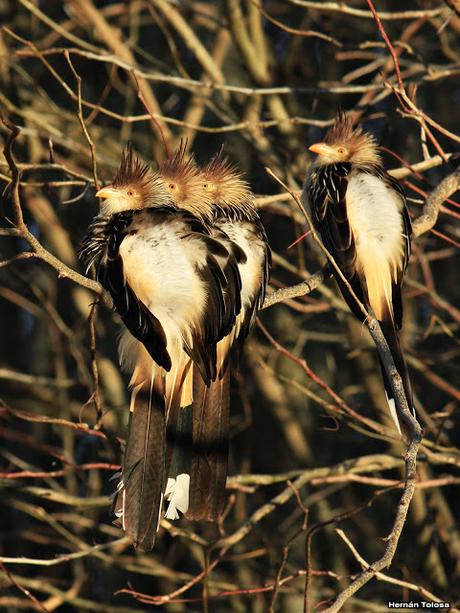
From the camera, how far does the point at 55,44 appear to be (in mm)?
7727

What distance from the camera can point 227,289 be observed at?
12.1 feet

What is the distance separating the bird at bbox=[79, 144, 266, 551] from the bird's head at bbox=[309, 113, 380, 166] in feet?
3.07

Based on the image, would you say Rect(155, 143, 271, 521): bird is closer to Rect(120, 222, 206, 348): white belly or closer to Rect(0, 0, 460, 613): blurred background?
Rect(120, 222, 206, 348): white belly

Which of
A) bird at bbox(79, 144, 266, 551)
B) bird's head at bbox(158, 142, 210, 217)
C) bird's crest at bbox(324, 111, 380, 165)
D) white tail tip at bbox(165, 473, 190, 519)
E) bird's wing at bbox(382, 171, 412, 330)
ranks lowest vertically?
white tail tip at bbox(165, 473, 190, 519)

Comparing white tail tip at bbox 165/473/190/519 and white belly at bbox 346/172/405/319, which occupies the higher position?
white belly at bbox 346/172/405/319

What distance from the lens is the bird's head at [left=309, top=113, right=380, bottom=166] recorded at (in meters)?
4.71

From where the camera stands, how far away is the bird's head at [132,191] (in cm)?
414

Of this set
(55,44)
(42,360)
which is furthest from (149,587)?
(55,44)

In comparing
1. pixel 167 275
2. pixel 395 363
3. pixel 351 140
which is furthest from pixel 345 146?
pixel 167 275

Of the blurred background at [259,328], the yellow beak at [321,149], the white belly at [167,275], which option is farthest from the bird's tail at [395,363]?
the yellow beak at [321,149]

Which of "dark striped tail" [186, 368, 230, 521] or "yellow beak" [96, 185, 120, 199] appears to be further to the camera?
"yellow beak" [96, 185, 120, 199]

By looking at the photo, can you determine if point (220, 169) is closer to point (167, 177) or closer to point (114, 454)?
point (167, 177)

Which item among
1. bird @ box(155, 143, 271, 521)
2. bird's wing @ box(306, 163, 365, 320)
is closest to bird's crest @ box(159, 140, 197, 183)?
bird @ box(155, 143, 271, 521)

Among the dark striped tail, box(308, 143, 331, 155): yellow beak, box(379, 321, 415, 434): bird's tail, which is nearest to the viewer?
the dark striped tail
